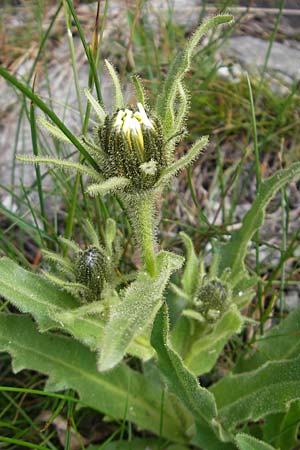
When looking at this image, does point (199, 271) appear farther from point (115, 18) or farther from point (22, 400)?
point (115, 18)

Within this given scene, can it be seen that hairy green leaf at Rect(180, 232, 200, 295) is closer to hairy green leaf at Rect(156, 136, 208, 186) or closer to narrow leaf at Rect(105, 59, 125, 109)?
hairy green leaf at Rect(156, 136, 208, 186)

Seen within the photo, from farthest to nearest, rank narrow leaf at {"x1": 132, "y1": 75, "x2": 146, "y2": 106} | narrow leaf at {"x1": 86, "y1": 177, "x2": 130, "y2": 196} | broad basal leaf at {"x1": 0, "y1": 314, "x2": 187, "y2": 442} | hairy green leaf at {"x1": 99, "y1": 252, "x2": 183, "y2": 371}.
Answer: broad basal leaf at {"x1": 0, "y1": 314, "x2": 187, "y2": 442} → narrow leaf at {"x1": 132, "y1": 75, "x2": 146, "y2": 106} → narrow leaf at {"x1": 86, "y1": 177, "x2": 130, "y2": 196} → hairy green leaf at {"x1": 99, "y1": 252, "x2": 183, "y2": 371}

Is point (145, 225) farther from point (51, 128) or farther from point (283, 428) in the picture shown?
point (283, 428)

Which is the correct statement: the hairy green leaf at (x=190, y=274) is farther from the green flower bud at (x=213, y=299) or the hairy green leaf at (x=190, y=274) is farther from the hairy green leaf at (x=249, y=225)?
the hairy green leaf at (x=249, y=225)

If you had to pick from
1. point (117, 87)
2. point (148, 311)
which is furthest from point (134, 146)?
point (148, 311)

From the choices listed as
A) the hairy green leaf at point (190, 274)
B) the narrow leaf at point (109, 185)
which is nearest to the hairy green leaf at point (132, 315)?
the narrow leaf at point (109, 185)

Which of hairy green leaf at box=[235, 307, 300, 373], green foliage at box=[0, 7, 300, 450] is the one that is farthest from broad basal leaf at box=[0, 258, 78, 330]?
hairy green leaf at box=[235, 307, 300, 373]
